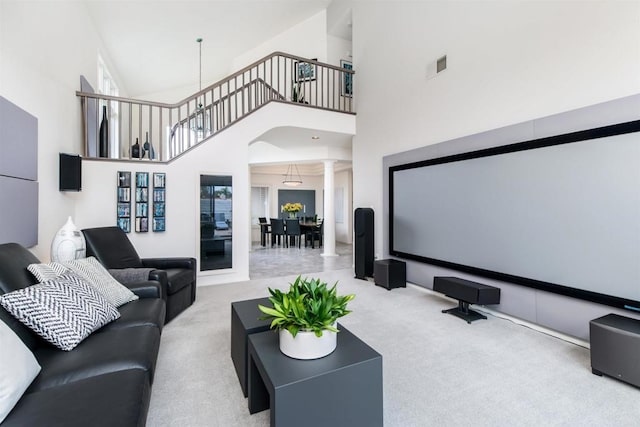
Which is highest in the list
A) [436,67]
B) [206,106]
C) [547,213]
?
[206,106]

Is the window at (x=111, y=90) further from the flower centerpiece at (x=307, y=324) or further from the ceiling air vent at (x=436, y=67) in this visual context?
the flower centerpiece at (x=307, y=324)

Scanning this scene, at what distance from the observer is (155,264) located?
12.0ft

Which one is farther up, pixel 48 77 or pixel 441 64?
pixel 441 64

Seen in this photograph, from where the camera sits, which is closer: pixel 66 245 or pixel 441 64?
pixel 66 245

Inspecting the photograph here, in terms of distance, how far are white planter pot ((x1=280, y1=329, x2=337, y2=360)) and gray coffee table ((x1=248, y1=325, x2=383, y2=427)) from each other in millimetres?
27

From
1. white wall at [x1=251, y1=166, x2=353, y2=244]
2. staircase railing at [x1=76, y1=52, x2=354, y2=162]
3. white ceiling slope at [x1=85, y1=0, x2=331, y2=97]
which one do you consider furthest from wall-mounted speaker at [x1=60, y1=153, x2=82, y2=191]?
white wall at [x1=251, y1=166, x2=353, y2=244]

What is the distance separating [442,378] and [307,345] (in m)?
1.21

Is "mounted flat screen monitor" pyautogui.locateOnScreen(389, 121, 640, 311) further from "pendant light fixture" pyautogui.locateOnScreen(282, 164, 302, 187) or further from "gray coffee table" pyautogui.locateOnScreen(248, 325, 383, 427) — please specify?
"pendant light fixture" pyautogui.locateOnScreen(282, 164, 302, 187)

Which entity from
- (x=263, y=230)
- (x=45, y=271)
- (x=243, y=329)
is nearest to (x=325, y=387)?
(x=243, y=329)

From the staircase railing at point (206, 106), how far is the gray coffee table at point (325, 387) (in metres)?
3.87

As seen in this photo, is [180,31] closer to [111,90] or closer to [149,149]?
[111,90]

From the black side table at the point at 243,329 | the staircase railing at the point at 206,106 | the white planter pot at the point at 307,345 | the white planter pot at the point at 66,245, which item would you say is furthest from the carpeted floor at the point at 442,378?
the staircase railing at the point at 206,106

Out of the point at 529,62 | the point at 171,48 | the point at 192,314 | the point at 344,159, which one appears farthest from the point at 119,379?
the point at 171,48

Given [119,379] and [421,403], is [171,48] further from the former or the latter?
[421,403]
